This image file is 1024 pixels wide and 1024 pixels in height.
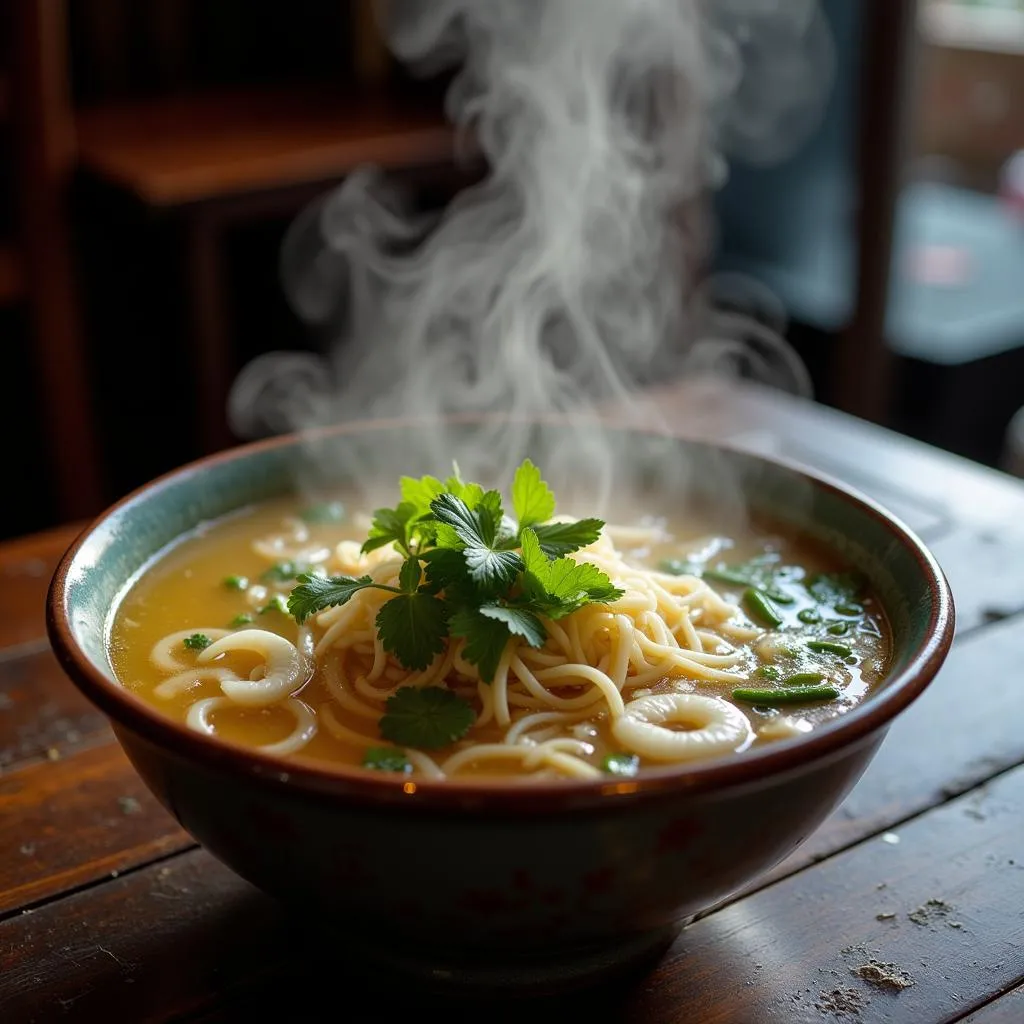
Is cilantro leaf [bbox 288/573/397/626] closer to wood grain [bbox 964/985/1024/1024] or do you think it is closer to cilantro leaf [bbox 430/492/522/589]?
cilantro leaf [bbox 430/492/522/589]

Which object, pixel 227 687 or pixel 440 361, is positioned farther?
pixel 440 361

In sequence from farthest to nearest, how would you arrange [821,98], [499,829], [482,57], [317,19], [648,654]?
[317,19] → [821,98] → [482,57] → [648,654] → [499,829]

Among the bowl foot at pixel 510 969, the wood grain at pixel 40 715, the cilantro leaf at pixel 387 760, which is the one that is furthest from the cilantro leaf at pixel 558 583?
the wood grain at pixel 40 715

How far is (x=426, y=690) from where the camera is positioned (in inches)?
48.4

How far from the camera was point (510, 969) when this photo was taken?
114 centimetres

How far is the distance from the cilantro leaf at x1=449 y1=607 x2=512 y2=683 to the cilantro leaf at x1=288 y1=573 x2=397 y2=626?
0.12m

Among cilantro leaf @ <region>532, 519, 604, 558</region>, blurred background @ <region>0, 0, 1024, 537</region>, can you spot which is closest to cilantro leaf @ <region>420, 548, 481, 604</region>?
cilantro leaf @ <region>532, 519, 604, 558</region>

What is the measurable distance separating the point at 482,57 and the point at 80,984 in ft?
9.51

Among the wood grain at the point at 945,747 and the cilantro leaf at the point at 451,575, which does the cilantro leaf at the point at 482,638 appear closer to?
the cilantro leaf at the point at 451,575

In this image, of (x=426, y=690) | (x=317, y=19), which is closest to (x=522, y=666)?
(x=426, y=690)

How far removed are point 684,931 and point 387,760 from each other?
0.35m

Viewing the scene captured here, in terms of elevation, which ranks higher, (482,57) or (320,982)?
(482,57)

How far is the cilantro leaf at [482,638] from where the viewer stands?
3.99ft

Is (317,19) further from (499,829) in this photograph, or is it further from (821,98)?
(499,829)
